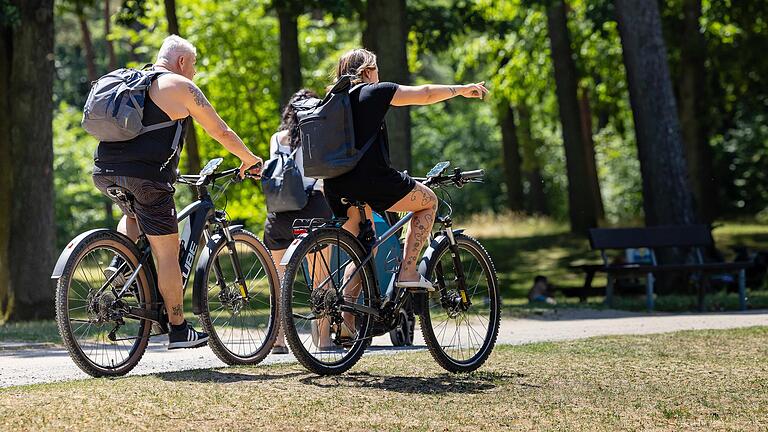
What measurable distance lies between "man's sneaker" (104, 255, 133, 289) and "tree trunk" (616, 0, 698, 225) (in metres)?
11.6

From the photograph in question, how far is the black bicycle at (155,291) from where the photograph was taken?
7.41 metres

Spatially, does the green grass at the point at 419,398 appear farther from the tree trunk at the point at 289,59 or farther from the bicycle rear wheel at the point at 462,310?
the tree trunk at the point at 289,59

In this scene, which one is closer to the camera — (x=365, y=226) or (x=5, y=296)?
(x=365, y=226)

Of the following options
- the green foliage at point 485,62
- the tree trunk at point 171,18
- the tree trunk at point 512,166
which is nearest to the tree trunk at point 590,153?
the green foliage at point 485,62

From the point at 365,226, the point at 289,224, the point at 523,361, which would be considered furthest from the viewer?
the point at 289,224

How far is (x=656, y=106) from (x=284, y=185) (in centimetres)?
982

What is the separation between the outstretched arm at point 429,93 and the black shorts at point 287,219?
2.13 m

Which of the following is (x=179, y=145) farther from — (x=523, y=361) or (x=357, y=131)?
(x=523, y=361)

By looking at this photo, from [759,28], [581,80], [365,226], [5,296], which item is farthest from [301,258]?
[581,80]

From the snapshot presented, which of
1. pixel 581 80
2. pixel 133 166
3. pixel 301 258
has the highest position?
pixel 581 80

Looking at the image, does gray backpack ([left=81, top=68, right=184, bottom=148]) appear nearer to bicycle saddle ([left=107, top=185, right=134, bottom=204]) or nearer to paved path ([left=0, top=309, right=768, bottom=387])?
bicycle saddle ([left=107, top=185, right=134, bottom=204])

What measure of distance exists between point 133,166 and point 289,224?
6.85ft

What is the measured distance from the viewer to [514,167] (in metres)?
37.1

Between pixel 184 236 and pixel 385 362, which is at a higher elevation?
pixel 184 236
